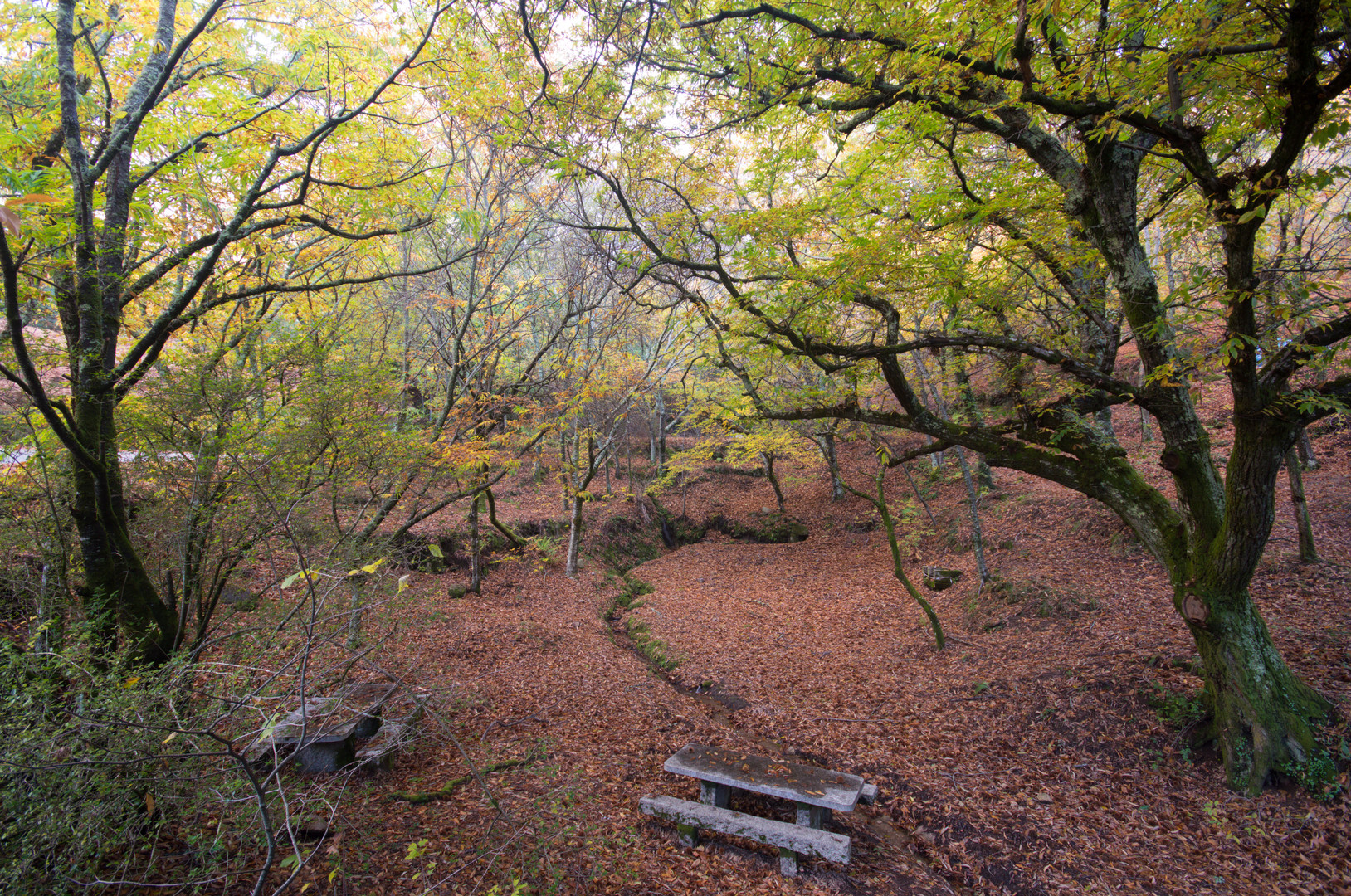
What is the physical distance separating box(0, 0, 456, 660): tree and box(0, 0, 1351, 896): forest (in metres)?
0.05

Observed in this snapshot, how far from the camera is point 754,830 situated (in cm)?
402

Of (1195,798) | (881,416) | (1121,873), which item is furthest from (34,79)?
(1195,798)

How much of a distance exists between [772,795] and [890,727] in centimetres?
252

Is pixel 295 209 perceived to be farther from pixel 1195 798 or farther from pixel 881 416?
pixel 1195 798

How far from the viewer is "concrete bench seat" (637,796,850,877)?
381 cm

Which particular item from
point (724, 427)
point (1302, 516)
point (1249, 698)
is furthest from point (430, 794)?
point (1302, 516)

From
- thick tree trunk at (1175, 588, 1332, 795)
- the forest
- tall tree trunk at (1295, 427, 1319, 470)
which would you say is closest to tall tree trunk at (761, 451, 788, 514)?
the forest

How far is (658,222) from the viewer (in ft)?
20.8

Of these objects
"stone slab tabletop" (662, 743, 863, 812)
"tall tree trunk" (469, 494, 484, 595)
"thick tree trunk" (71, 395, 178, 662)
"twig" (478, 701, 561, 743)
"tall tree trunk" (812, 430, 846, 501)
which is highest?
"tall tree trunk" (812, 430, 846, 501)

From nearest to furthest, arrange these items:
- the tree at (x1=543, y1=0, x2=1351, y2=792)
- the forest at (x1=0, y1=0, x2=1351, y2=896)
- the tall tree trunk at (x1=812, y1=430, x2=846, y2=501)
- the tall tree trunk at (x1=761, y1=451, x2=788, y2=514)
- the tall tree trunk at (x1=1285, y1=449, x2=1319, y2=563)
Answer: the forest at (x1=0, y1=0, x2=1351, y2=896) → the tree at (x1=543, y1=0, x2=1351, y2=792) → the tall tree trunk at (x1=1285, y1=449, x2=1319, y2=563) → the tall tree trunk at (x1=812, y1=430, x2=846, y2=501) → the tall tree trunk at (x1=761, y1=451, x2=788, y2=514)

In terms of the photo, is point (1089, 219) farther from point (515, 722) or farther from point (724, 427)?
point (515, 722)

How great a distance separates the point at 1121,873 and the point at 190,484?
697cm

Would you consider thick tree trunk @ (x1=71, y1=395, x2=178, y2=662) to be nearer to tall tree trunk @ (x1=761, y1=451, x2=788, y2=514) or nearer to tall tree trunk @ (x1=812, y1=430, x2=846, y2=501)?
tall tree trunk @ (x1=812, y1=430, x2=846, y2=501)

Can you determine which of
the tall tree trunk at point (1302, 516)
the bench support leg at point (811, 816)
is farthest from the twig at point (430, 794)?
the tall tree trunk at point (1302, 516)
